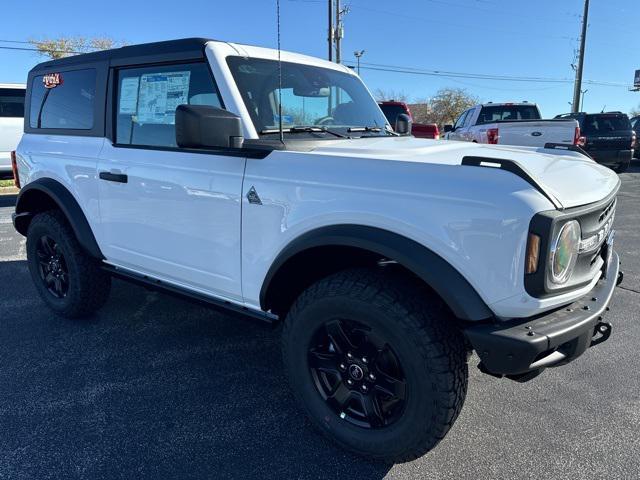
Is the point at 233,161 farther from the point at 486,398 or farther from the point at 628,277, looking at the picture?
the point at 628,277

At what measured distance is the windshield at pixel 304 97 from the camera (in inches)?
109

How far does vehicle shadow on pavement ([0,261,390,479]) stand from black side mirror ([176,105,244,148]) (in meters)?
1.02

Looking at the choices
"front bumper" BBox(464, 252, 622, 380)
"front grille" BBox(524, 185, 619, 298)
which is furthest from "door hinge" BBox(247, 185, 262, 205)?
"front grille" BBox(524, 185, 619, 298)

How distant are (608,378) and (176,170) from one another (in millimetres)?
2872


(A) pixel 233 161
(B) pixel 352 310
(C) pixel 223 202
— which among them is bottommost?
(B) pixel 352 310

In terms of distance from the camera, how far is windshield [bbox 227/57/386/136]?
2.77 metres

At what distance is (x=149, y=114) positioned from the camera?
3107mm

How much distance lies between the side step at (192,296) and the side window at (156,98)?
86 cm

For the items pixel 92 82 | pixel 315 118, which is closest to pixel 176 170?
pixel 315 118

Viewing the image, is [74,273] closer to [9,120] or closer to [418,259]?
[418,259]

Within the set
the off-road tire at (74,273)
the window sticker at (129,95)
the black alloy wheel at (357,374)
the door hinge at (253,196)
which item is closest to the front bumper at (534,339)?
the black alloy wheel at (357,374)

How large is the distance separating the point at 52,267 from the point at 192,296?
1.79 metres

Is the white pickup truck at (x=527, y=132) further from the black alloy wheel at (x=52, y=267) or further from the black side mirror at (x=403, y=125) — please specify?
the black alloy wheel at (x=52, y=267)

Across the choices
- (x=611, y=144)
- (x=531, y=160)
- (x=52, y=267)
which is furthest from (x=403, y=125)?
(x=611, y=144)
